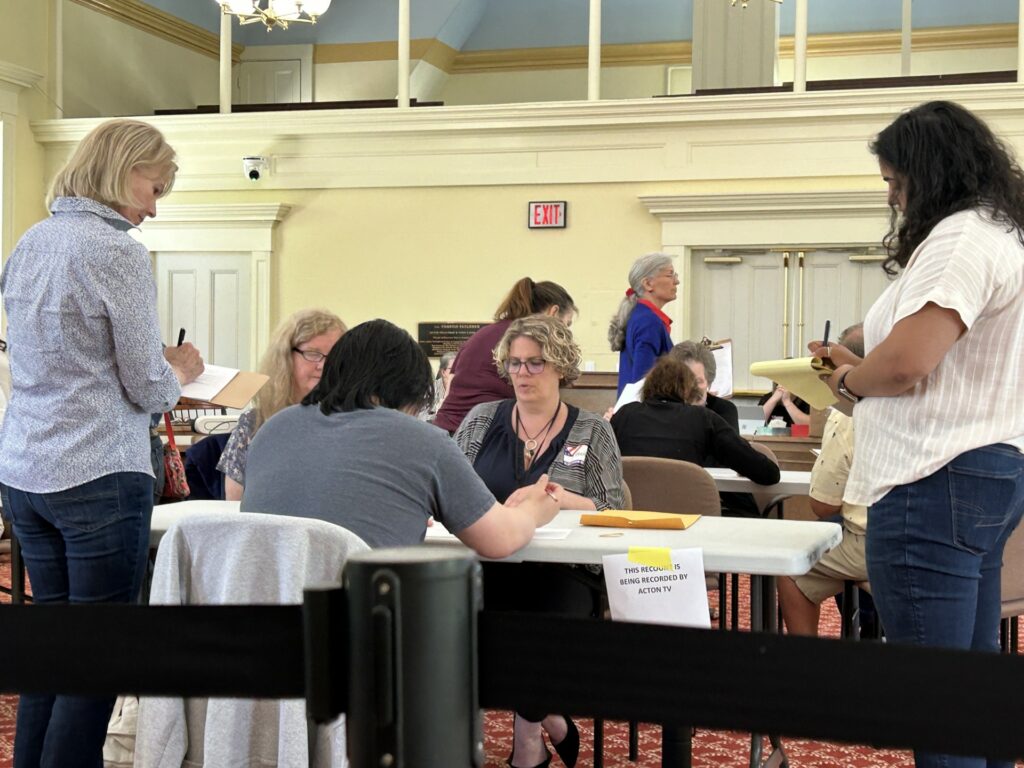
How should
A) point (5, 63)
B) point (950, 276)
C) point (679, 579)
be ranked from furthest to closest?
point (5, 63) → point (679, 579) → point (950, 276)

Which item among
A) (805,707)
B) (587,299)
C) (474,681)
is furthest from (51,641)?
(587,299)

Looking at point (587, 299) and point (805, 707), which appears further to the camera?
point (587, 299)

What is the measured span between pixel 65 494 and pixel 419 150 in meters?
8.38

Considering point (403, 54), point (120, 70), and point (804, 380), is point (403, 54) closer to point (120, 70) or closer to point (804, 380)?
point (120, 70)

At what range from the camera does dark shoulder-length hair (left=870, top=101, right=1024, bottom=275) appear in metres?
2.09

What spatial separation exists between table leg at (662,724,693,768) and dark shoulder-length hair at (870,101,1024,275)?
92 cm

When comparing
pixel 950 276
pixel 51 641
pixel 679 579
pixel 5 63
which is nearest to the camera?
pixel 51 641

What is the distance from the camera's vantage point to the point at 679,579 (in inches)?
106

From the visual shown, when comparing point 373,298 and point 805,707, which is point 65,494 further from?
point 373,298

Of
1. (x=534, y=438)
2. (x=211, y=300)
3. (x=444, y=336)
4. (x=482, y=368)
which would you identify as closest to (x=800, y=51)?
(x=444, y=336)

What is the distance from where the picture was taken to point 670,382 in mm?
4496

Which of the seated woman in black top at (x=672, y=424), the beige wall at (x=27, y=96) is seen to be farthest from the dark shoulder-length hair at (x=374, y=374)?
the beige wall at (x=27, y=96)

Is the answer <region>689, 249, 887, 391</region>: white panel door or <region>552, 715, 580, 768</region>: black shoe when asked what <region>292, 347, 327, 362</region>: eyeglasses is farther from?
<region>689, 249, 887, 391</region>: white panel door

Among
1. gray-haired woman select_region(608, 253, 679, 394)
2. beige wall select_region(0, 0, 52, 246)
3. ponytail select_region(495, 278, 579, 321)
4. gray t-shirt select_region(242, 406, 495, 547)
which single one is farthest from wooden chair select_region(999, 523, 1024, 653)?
beige wall select_region(0, 0, 52, 246)
